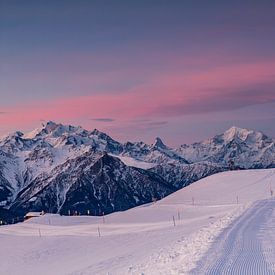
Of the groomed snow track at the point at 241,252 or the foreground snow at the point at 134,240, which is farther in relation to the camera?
the foreground snow at the point at 134,240

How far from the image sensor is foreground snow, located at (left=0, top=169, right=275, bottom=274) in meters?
32.6

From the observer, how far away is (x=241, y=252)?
27.4 m

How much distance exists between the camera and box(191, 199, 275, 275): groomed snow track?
22688 mm

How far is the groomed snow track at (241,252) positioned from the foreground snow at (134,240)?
2.46ft

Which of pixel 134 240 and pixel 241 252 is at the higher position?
pixel 241 252

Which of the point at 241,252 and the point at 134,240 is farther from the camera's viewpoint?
the point at 134,240

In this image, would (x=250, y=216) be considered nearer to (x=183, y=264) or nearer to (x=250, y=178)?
(x=183, y=264)

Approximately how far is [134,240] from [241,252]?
30.6 m

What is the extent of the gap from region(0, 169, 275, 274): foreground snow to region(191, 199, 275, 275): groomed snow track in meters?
0.75

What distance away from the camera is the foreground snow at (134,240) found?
107ft

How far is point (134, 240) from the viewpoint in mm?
57000

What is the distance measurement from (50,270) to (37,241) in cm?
2704

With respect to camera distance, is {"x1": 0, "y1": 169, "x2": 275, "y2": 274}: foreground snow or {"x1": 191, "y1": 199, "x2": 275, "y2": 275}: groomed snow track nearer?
{"x1": 191, "y1": 199, "x2": 275, "y2": 275}: groomed snow track

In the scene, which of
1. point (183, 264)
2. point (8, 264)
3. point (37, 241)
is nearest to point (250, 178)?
point (37, 241)
